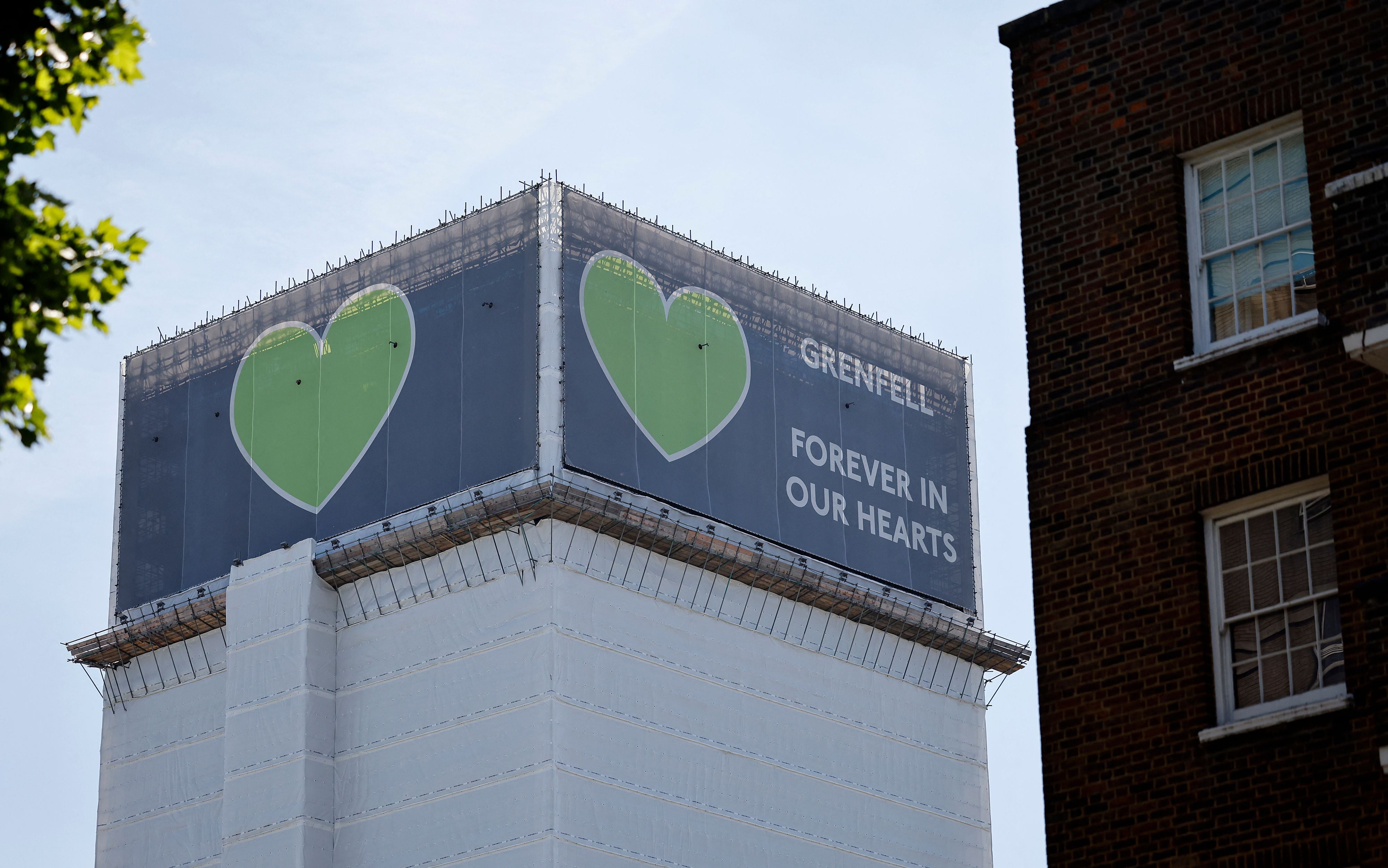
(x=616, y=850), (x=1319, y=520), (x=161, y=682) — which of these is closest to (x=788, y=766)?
(x=616, y=850)

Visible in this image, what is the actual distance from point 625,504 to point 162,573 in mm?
17473

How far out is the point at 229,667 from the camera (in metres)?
62.6

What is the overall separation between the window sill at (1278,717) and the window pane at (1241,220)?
17.4ft

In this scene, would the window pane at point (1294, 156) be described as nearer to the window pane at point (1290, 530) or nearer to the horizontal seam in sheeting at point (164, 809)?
the window pane at point (1290, 530)

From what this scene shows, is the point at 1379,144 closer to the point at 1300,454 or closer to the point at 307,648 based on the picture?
the point at 1300,454

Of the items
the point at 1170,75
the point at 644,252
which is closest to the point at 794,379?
the point at 644,252

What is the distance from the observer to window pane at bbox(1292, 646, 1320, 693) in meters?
21.5

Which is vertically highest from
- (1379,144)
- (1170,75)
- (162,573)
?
(162,573)

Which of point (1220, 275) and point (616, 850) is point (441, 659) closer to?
point (616, 850)

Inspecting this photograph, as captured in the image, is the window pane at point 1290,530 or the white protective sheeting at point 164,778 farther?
the white protective sheeting at point 164,778

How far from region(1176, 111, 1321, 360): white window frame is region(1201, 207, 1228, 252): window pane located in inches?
1.8

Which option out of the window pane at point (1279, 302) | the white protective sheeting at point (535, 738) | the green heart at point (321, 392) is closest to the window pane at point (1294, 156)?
the window pane at point (1279, 302)

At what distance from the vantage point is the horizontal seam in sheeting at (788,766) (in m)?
57.5

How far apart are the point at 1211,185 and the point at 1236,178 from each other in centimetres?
30
